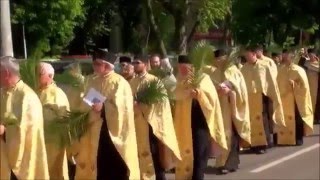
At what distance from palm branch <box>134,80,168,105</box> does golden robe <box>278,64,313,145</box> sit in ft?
21.6

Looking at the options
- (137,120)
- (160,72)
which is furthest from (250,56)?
(137,120)

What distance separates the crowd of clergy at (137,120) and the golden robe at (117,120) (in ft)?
0.03

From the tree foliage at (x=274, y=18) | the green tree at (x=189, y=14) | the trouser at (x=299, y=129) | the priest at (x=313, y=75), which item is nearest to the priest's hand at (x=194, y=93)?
the trouser at (x=299, y=129)

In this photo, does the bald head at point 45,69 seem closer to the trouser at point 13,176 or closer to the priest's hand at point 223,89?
the trouser at point 13,176

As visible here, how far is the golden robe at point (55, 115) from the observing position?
8984 mm

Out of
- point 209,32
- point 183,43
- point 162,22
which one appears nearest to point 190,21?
point 162,22

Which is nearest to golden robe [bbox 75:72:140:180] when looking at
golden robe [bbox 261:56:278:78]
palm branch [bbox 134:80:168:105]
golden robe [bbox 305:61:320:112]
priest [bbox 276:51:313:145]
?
palm branch [bbox 134:80:168:105]

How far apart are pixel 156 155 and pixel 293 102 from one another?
619cm

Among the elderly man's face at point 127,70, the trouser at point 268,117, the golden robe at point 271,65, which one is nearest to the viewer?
the elderly man's face at point 127,70

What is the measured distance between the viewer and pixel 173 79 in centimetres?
1155

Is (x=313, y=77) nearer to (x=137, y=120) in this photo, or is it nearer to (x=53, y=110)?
(x=137, y=120)

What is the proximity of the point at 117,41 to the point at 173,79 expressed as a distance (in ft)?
67.3

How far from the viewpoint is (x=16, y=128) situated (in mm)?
7746

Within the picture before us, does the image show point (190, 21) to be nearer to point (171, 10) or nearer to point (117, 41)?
point (171, 10)
